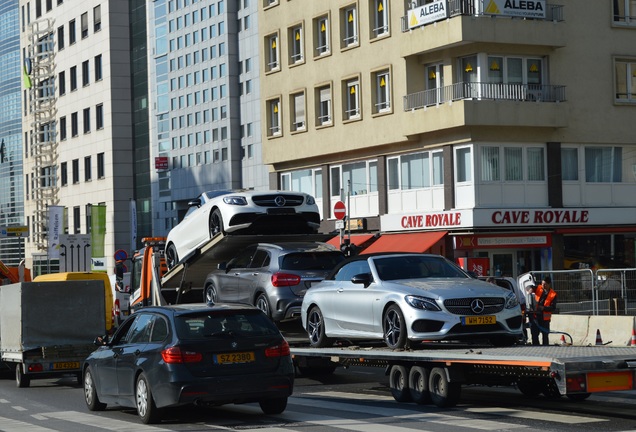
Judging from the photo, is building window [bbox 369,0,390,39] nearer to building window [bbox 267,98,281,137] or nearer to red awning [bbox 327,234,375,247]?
red awning [bbox 327,234,375,247]

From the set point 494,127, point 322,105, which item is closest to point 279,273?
point 494,127

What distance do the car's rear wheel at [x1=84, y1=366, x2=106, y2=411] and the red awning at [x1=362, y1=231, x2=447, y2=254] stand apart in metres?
26.7

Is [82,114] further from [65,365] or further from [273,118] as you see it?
[65,365]

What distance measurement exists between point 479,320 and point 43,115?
78803 millimetres

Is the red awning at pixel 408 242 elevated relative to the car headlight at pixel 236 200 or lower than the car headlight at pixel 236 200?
lower

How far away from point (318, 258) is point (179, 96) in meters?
85.7

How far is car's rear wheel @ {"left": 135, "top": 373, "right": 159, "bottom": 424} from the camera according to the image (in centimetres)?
1529

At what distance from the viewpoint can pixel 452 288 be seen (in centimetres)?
1644

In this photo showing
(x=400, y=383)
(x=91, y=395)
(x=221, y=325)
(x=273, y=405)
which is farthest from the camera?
(x=91, y=395)

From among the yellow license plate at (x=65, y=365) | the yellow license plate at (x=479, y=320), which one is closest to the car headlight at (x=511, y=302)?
the yellow license plate at (x=479, y=320)

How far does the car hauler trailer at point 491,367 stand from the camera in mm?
13297

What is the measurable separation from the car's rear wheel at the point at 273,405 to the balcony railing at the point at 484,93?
28.9 m

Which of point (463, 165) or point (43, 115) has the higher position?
point (43, 115)

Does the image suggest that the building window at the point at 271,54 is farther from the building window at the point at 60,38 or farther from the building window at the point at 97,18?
the building window at the point at 60,38
